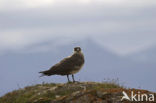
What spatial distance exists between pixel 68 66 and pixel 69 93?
263cm

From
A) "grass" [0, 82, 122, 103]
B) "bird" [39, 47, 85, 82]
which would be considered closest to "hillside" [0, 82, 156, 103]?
"grass" [0, 82, 122, 103]

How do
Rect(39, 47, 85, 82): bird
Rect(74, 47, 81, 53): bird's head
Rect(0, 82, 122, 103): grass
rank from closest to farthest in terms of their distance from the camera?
Rect(0, 82, 122, 103): grass < Rect(39, 47, 85, 82): bird < Rect(74, 47, 81, 53): bird's head

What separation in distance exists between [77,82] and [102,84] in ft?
5.50

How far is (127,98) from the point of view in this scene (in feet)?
51.8

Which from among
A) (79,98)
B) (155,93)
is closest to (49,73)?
(79,98)

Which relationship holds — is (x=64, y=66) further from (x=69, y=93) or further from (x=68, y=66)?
(x=69, y=93)

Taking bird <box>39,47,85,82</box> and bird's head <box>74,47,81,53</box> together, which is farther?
bird's head <box>74,47,81,53</box>

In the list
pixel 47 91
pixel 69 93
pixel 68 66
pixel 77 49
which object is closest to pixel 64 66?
pixel 68 66

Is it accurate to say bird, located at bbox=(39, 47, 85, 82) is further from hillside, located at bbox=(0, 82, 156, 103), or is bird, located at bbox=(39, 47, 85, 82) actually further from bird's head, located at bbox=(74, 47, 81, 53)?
hillside, located at bbox=(0, 82, 156, 103)

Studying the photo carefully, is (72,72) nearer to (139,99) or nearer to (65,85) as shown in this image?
(65,85)

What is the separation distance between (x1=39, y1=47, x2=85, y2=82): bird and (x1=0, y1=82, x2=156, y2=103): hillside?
0.90m

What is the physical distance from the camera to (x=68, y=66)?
22.0 m

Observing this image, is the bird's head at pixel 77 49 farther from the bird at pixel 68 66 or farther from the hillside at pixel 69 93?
the hillside at pixel 69 93

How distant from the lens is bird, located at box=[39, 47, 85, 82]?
22.0 meters
